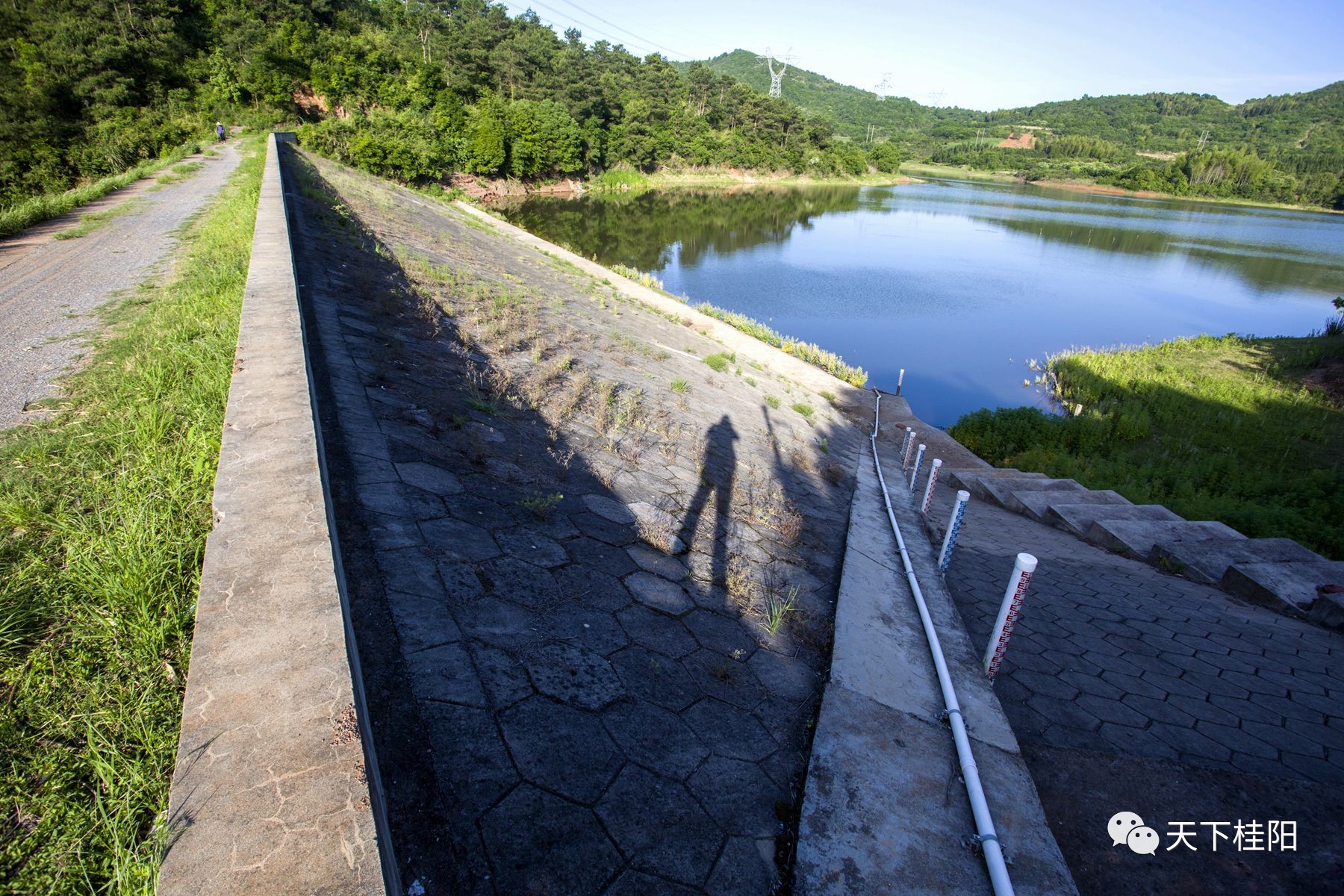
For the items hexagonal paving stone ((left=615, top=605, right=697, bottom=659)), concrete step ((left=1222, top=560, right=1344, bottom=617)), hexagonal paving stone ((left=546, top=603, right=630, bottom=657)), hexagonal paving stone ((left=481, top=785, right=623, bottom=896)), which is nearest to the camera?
hexagonal paving stone ((left=481, top=785, right=623, bottom=896))

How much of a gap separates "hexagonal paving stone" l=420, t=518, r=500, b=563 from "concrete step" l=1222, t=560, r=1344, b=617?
20.0 feet

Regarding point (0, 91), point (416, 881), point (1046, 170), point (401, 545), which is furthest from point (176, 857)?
point (1046, 170)

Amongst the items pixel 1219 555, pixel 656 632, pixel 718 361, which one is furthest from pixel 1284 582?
pixel 718 361

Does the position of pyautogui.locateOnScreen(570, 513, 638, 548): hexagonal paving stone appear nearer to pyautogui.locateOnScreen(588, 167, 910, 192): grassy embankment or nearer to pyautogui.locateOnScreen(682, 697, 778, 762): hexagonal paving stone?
pyautogui.locateOnScreen(682, 697, 778, 762): hexagonal paving stone

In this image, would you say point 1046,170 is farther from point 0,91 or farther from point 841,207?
point 0,91

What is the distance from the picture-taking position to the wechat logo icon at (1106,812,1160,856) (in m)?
2.57

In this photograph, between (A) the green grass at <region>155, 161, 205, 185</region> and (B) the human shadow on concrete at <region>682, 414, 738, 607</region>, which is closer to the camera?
(B) the human shadow on concrete at <region>682, 414, 738, 607</region>

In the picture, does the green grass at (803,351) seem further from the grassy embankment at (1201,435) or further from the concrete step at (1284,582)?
→ the concrete step at (1284,582)

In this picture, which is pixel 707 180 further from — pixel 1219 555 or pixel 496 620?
pixel 496 620

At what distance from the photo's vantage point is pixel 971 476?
361 inches

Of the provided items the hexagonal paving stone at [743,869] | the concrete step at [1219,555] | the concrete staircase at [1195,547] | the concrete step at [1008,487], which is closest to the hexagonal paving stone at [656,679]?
the hexagonal paving stone at [743,869]

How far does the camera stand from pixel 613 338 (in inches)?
347

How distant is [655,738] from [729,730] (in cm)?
36

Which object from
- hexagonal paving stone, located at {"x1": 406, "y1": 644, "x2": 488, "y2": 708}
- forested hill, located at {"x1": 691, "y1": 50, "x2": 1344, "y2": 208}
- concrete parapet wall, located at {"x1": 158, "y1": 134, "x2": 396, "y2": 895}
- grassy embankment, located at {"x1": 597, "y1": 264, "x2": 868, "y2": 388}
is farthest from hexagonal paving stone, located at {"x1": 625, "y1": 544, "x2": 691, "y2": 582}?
forested hill, located at {"x1": 691, "y1": 50, "x2": 1344, "y2": 208}
